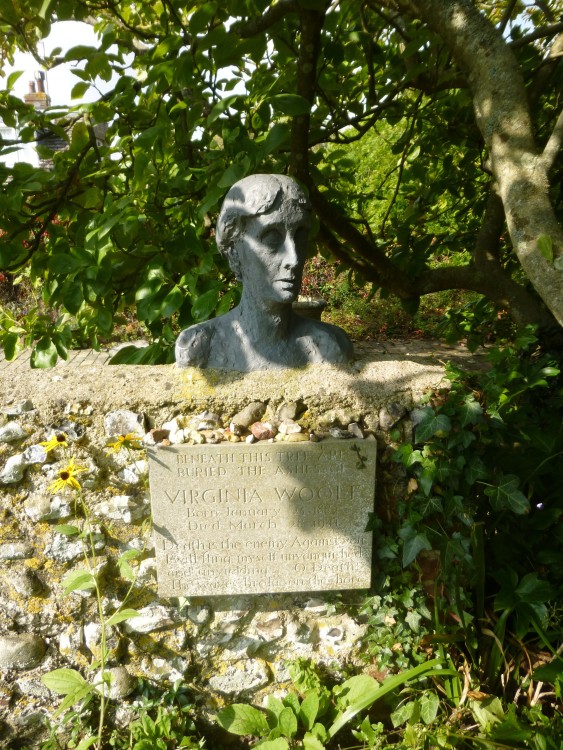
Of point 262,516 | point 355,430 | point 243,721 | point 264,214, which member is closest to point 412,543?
point 355,430

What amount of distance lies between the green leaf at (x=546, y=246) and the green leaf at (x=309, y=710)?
177 cm

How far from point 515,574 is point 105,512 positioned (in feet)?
5.32

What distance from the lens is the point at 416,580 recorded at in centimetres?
203

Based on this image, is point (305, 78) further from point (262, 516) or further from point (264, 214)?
point (262, 516)

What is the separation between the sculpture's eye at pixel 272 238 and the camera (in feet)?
5.88

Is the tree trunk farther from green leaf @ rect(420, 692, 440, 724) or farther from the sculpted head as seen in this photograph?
green leaf @ rect(420, 692, 440, 724)

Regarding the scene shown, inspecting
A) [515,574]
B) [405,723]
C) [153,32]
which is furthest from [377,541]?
[153,32]

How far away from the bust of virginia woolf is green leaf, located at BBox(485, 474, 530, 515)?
720 mm

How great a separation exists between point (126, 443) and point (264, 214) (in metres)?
0.93

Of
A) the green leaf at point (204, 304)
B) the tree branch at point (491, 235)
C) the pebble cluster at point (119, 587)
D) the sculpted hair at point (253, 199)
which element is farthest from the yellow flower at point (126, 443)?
the tree branch at point (491, 235)

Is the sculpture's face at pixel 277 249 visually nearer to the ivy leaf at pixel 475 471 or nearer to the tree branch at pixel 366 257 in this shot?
the ivy leaf at pixel 475 471

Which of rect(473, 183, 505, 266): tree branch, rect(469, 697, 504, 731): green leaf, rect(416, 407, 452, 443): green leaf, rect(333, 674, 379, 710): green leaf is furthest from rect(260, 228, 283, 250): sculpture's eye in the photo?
rect(469, 697, 504, 731): green leaf

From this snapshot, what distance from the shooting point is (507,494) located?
71.5 inches

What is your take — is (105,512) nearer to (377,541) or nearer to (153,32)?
(377,541)
